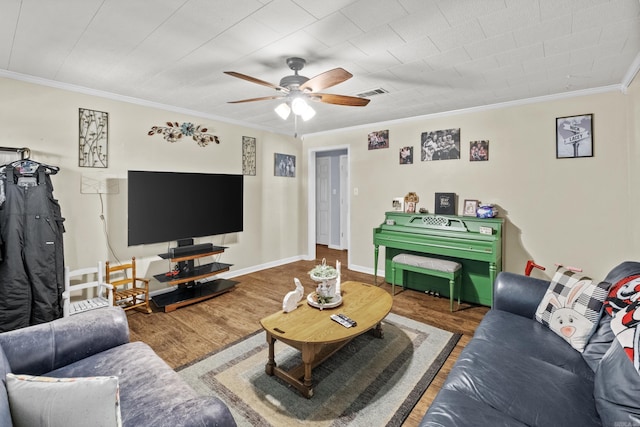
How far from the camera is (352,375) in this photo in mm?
2146

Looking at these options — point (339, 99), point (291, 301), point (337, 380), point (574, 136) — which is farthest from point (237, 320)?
point (574, 136)

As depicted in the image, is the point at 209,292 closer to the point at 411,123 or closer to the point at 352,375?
the point at 352,375

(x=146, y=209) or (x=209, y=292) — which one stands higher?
(x=146, y=209)

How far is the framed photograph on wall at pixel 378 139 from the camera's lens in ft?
14.8

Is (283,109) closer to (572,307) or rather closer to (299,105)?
(299,105)

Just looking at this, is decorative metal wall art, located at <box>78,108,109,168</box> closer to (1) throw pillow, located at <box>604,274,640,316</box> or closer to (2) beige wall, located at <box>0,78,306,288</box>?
(2) beige wall, located at <box>0,78,306,288</box>

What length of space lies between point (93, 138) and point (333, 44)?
2781 mm

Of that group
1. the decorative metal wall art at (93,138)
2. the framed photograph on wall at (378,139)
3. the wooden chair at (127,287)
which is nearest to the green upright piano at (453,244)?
the framed photograph on wall at (378,139)

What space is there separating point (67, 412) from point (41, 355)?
2.80 ft

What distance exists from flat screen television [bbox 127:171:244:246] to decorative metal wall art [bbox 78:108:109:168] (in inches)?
16.8

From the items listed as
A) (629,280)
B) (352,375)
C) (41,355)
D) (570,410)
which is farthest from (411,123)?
(41,355)

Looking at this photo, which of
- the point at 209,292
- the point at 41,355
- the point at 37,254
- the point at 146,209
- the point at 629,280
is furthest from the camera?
the point at 209,292

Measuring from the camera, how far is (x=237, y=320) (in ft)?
10.1

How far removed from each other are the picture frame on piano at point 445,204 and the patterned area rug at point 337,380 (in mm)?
1683
